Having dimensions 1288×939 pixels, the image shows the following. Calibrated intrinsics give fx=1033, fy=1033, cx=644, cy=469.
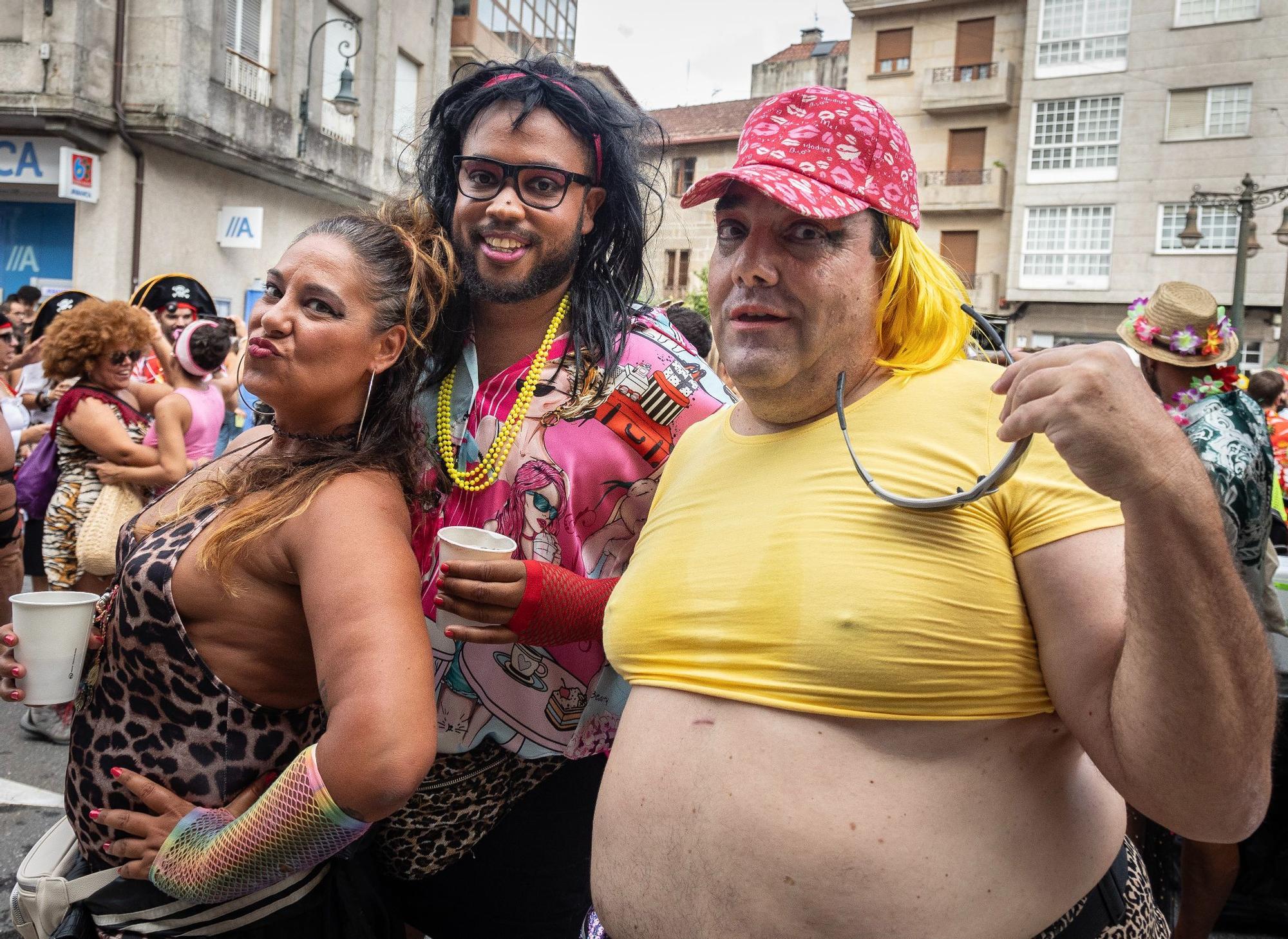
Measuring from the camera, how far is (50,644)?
6.00 feet

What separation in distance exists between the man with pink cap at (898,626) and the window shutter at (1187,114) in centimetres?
2957

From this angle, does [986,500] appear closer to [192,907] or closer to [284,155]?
[192,907]

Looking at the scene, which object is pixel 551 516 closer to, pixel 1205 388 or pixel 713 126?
pixel 1205 388

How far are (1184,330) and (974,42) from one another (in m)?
30.2

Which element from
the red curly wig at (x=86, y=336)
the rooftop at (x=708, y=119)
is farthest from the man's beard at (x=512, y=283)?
the rooftop at (x=708, y=119)

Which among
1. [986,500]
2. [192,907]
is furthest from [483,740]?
[986,500]

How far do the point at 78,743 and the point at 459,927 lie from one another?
0.88 m

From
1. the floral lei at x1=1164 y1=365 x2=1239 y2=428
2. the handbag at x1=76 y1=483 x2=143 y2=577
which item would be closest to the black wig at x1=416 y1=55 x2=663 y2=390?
the floral lei at x1=1164 y1=365 x2=1239 y2=428

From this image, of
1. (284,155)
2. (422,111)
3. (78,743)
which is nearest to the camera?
(78,743)

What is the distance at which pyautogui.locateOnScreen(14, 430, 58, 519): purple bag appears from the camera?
5238mm

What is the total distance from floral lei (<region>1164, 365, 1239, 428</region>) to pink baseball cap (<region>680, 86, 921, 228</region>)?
9.24 ft

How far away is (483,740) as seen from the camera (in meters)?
2.17

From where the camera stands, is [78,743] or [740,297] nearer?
[740,297]

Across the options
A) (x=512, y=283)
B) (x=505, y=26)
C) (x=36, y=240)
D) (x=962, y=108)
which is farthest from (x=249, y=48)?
(x=962, y=108)
